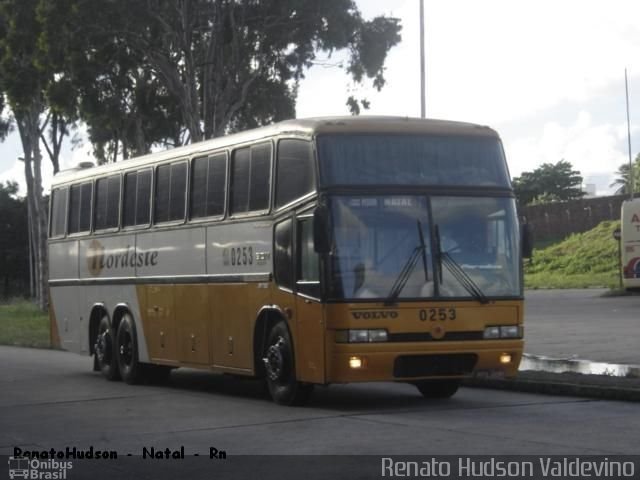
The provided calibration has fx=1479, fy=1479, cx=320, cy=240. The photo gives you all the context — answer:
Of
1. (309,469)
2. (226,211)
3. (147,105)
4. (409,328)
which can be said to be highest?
(147,105)

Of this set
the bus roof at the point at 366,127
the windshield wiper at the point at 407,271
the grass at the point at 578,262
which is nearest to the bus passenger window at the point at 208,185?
the bus roof at the point at 366,127

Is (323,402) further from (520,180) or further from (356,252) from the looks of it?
(520,180)

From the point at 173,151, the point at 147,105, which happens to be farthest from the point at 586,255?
the point at 173,151

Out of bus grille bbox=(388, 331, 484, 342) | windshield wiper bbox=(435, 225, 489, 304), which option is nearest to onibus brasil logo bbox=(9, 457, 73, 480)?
bus grille bbox=(388, 331, 484, 342)

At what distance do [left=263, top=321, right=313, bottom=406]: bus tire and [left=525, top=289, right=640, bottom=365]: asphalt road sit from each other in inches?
233

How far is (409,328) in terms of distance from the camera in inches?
609

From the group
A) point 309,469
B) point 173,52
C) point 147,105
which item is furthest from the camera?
point 147,105

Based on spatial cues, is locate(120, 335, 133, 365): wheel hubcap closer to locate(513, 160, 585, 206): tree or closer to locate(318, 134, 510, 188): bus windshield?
locate(318, 134, 510, 188): bus windshield

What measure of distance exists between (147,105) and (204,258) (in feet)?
88.1

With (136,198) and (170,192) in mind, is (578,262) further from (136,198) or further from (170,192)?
(170,192)

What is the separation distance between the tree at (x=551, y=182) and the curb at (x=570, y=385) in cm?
13292

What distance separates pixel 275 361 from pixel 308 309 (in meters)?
1.04

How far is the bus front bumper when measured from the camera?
50.2ft

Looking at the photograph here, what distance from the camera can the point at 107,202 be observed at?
2258 centimetres
